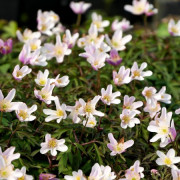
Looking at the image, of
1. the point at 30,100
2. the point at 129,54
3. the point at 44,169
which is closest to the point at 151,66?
the point at 129,54

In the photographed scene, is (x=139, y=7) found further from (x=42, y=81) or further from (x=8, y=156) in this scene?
(x=8, y=156)

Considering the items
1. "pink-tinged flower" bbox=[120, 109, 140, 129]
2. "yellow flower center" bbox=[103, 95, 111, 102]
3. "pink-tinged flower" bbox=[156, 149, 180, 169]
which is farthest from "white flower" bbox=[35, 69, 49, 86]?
"pink-tinged flower" bbox=[156, 149, 180, 169]

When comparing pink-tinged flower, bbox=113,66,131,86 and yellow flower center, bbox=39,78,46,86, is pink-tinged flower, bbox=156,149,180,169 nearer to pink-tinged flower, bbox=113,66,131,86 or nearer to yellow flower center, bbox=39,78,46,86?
pink-tinged flower, bbox=113,66,131,86

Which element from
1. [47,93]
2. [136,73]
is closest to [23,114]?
[47,93]

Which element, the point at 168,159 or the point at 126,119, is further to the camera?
the point at 126,119

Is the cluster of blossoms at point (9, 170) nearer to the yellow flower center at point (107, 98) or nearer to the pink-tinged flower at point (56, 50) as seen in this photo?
the yellow flower center at point (107, 98)

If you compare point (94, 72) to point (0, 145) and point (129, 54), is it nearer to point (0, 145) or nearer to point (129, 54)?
point (129, 54)

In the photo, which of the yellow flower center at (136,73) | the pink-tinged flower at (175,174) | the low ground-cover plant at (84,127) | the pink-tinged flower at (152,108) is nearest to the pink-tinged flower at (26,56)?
the low ground-cover plant at (84,127)
